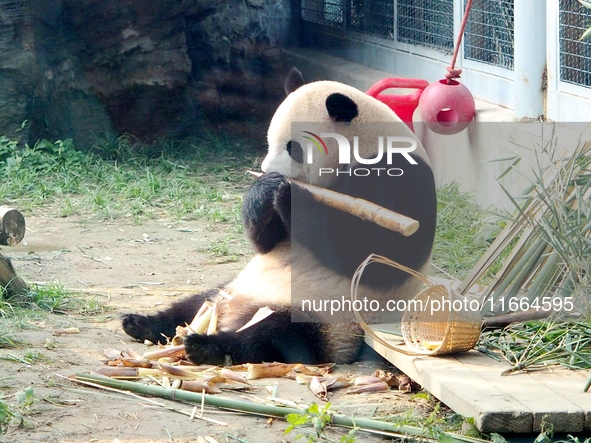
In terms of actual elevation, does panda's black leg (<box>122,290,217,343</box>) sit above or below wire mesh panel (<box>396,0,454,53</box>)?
below

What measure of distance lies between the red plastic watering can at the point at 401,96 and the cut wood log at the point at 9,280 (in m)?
2.92

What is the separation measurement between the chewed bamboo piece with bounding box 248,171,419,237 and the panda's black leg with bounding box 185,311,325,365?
53 centimetres

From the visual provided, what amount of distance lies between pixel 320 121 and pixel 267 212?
0.49 metres

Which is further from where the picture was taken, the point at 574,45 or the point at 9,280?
the point at 574,45

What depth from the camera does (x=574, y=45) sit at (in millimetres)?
5102

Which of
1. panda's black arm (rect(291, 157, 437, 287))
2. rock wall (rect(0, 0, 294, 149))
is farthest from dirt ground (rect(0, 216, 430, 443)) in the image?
rock wall (rect(0, 0, 294, 149))

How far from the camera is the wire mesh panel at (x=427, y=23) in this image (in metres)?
6.84

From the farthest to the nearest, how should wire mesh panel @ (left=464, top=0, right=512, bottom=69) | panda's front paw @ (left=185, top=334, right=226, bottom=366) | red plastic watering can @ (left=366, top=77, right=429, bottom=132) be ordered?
red plastic watering can @ (left=366, top=77, right=429, bottom=132) < wire mesh panel @ (left=464, top=0, right=512, bottom=69) < panda's front paw @ (left=185, top=334, right=226, bottom=366)

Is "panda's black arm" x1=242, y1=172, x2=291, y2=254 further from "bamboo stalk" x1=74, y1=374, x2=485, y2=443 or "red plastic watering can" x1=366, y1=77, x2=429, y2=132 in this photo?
"red plastic watering can" x1=366, y1=77, x2=429, y2=132

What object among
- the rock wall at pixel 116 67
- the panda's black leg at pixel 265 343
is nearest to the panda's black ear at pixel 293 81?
the panda's black leg at pixel 265 343

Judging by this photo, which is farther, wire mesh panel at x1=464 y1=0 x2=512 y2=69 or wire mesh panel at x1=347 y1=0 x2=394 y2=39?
wire mesh panel at x1=347 y1=0 x2=394 y2=39

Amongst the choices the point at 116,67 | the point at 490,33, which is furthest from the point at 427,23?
the point at 116,67

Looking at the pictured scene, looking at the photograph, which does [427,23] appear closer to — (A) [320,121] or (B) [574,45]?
(B) [574,45]

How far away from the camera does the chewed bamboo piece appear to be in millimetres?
3145
